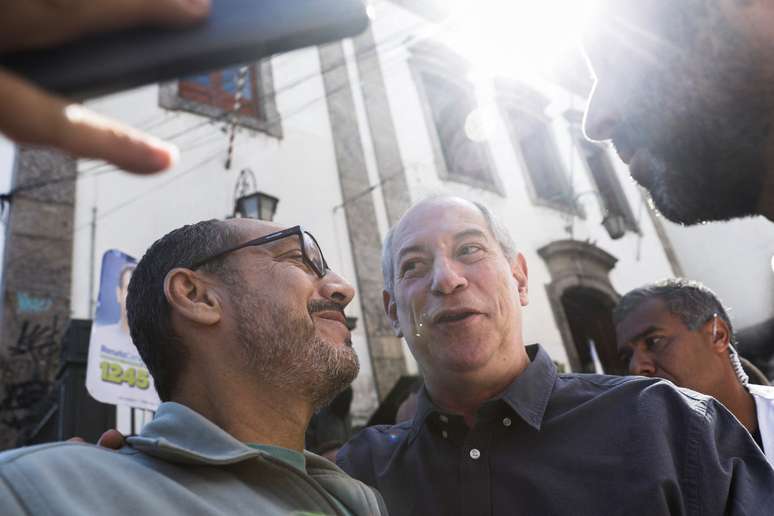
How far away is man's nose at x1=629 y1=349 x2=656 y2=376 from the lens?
306cm

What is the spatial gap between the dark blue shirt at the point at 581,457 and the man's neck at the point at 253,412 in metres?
0.35

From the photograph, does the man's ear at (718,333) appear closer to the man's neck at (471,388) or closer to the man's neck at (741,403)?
the man's neck at (741,403)

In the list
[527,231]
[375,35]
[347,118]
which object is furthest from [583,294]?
[375,35]

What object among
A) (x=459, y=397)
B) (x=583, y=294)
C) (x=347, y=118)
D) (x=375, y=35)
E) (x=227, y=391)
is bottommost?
(x=459, y=397)

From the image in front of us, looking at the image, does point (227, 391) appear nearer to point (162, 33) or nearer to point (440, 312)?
point (440, 312)

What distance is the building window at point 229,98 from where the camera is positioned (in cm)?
728

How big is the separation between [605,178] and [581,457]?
40.2ft

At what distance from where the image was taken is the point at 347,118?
8758 millimetres

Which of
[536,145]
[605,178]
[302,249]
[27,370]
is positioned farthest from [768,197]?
[605,178]

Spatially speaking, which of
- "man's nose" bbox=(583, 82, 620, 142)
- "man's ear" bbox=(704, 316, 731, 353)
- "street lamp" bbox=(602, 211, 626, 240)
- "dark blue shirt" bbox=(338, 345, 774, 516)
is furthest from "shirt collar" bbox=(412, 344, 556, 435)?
"street lamp" bbox=(602, 211, 626, 240)

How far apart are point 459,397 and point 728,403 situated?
1649 mm

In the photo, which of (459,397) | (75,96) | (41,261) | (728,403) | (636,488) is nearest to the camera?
(75,96)

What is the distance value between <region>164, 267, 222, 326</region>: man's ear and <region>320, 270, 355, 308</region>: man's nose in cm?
38

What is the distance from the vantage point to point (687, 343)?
304 cm
